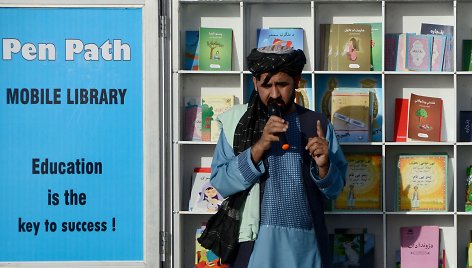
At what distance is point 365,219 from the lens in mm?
6168

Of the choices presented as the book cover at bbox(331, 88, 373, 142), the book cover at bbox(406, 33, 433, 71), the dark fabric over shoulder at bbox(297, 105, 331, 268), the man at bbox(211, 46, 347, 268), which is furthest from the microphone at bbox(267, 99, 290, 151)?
the book cover at bbox(406, 33, 433, 71)

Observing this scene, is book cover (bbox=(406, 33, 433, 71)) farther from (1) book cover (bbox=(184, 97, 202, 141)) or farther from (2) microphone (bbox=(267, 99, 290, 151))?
(2) microphone (bbox=(267, 99, 290, 151))

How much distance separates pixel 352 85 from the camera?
616 cm

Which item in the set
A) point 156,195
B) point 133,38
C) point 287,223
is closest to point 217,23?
point 133,38

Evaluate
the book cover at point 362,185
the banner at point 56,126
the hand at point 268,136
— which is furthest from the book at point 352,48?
the hand at point 268,136

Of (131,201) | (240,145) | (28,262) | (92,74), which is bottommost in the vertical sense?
(28,262)

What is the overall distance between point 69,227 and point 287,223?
75.5 inches

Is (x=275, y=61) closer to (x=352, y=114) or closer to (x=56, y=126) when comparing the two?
(x=352, y=114)

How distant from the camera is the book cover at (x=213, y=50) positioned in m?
6.12

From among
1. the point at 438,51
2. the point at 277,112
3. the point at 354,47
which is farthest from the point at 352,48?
the point at 277,112

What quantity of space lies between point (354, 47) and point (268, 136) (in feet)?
6.13

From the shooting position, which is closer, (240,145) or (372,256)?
(240,145)

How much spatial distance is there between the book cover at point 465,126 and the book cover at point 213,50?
1.49 meters

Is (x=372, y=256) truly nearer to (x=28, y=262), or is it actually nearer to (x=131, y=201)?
(x=131, y=201)
